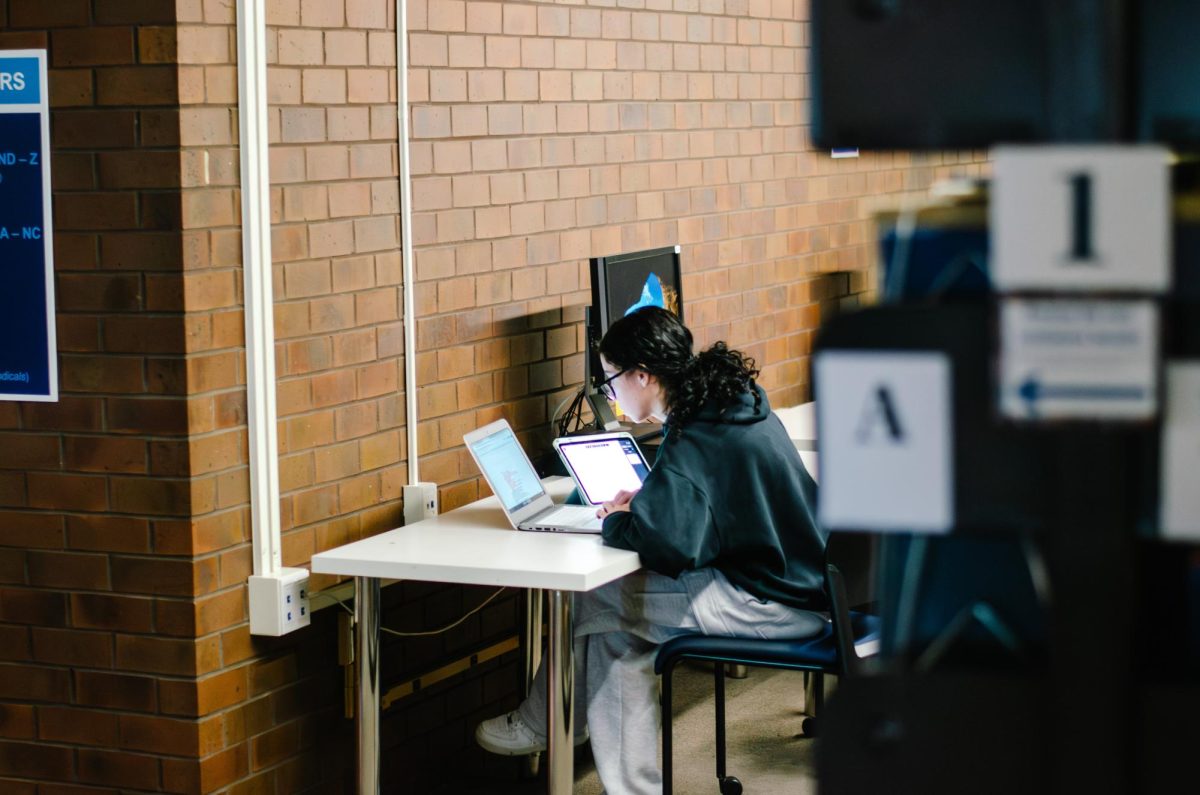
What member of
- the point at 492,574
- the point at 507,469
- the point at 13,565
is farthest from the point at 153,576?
the point at 507,469

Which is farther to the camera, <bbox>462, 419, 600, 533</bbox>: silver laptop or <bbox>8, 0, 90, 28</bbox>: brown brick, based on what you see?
<bbox>462, 419, 600, 533</bbox>: silver laptop

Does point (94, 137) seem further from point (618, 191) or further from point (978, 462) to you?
point (978, 462)

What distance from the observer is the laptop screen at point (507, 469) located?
11.6 ft

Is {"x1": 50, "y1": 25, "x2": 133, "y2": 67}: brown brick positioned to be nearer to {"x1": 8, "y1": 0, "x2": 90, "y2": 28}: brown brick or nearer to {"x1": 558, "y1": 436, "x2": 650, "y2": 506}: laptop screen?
{"x1": 8, "y1": 0, "x2": 90, "y2": 28}: brown brick

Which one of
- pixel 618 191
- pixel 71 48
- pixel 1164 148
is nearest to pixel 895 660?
pixel 1164 148

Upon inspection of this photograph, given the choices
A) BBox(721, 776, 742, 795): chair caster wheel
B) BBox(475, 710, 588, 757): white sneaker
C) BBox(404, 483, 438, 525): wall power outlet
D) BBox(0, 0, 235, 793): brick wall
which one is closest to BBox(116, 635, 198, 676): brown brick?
BBox(0, 0, 235, 793): brick wall

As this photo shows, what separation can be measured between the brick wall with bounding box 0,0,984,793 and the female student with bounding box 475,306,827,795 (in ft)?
1.84

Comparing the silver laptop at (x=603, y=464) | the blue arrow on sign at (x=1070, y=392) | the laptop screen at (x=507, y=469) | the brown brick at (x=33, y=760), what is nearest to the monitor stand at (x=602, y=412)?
the silver laptop at (x=603, y=464)

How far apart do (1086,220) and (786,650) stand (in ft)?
7.76

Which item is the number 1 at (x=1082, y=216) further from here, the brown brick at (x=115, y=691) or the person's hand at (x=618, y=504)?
the brown brick at (x=115, y=691)

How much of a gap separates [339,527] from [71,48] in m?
1.17

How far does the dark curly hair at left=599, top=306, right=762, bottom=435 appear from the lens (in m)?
3.49

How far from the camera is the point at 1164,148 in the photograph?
114cm

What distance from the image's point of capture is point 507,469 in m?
3.62
